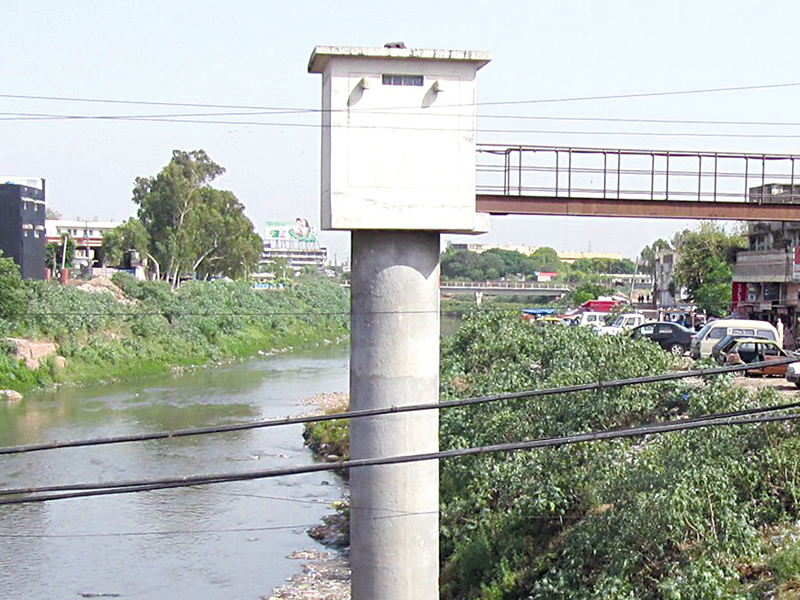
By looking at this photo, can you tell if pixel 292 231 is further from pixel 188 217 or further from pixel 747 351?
pixel 747 351

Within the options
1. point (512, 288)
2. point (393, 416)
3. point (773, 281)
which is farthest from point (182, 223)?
point (393, 416)

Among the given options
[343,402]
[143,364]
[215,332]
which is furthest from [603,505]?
[215,332]

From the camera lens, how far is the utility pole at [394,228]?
35.5 ft

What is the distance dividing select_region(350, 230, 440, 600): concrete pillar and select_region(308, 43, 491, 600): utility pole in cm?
1

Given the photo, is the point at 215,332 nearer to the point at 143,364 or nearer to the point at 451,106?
the point at 143,364

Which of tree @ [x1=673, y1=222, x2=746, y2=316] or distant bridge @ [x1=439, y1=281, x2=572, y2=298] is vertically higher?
tree @ [x1=673, y1=222, x2=746, y2=316]

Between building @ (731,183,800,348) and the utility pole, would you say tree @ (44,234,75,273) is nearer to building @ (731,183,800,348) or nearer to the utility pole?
building @ (731,183,800,348)

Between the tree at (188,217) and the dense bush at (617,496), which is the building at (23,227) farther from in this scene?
the dense bush at (617,496)

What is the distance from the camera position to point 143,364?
5197 centimetres

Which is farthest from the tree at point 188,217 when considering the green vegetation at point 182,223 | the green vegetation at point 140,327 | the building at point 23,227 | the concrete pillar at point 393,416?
the concrete pillar at point 393,416

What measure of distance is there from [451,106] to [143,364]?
43.1 m

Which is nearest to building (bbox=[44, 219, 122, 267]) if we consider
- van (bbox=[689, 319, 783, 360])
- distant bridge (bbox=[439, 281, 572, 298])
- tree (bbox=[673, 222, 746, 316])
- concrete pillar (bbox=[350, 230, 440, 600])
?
distant bridge (bbox=[439, 281, 572, 298])

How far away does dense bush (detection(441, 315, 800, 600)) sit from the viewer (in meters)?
12.6

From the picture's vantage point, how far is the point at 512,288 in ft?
296
